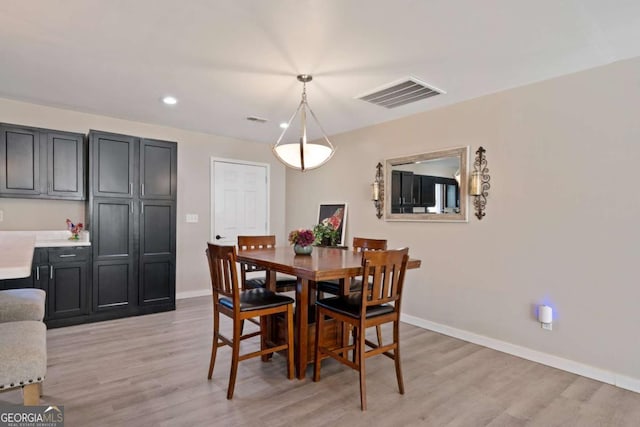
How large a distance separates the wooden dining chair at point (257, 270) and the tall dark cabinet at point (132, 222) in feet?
4.46

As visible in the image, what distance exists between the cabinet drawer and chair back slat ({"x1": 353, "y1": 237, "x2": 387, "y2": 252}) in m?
2.98

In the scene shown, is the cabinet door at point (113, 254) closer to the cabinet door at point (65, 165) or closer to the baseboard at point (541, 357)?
the cabinet door at point (65, 165)

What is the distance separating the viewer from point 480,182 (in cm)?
343

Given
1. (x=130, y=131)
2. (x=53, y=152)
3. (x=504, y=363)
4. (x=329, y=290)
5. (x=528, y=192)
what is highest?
(x=130, y=131)

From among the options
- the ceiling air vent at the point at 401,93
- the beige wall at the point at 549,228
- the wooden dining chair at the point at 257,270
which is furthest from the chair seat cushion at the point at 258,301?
the ceiling air vent at the point at 401,93

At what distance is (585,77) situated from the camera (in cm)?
279

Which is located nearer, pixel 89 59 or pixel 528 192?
pixel 89 59

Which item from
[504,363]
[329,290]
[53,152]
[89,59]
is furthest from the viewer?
[53,152]

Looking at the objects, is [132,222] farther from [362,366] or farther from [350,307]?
[362,366]

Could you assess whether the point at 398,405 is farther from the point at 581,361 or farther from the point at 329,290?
the point at 581,361

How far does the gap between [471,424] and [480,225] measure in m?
1.93

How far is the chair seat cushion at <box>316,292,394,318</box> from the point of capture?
2328 millimetres

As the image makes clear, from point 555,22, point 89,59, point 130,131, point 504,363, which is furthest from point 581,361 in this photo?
point 130,131

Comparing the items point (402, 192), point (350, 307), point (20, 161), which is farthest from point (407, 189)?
point (20, 161)
